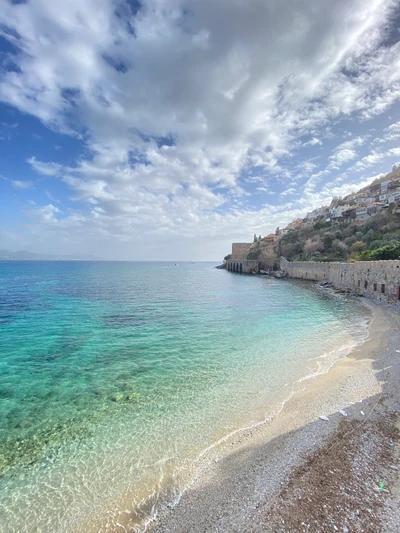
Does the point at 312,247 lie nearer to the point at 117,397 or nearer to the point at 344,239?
the point at 344,239

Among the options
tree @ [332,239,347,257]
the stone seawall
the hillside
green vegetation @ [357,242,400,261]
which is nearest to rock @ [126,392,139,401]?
the stone seawall

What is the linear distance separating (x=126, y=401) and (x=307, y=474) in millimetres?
5549

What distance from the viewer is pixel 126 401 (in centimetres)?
816

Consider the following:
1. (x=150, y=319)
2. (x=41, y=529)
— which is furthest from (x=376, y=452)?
(x=150, y=319)

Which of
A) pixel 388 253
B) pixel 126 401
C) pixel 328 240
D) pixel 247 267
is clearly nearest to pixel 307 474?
pixel 126 401

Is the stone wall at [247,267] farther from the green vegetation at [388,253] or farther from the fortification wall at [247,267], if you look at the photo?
the green vegetation at [388,253]

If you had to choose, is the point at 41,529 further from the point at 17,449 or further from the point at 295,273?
the point at 295,273

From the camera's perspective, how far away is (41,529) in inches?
167

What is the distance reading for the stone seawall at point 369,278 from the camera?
2369cm

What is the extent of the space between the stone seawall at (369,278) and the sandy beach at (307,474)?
20.1 meters

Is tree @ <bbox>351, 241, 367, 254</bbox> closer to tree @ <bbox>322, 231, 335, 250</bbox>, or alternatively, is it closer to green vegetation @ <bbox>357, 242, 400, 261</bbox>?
tree @ <bbox>322, 231, 335, 250</bbox>

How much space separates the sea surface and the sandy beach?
49 cm

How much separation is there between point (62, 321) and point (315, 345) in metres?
17.6

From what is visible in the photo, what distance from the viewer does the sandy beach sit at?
12.9 ft
